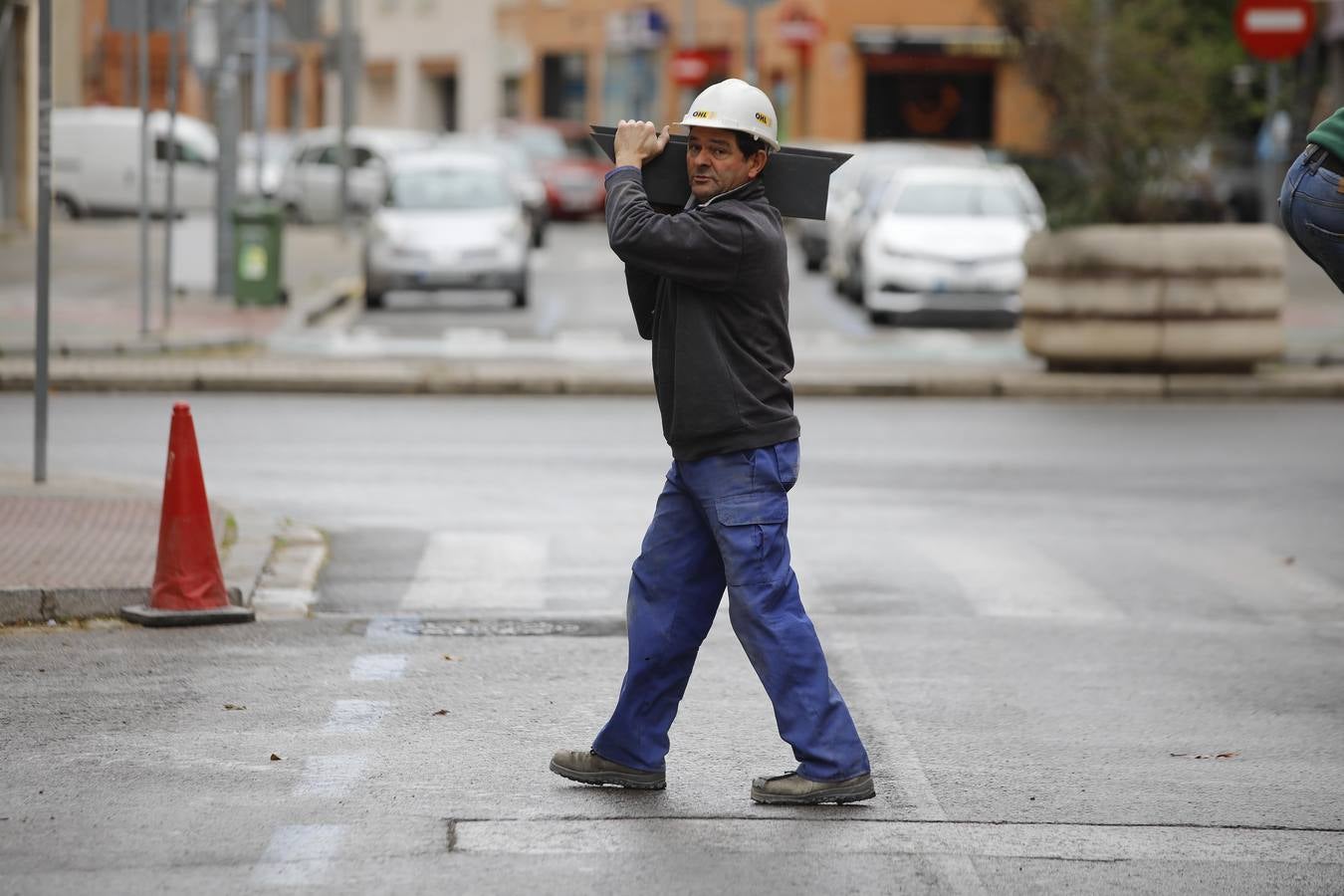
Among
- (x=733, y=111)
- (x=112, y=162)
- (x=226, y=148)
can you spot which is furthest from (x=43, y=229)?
(x=112, y=162)

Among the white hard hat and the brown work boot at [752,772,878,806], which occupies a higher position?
the white hard hat

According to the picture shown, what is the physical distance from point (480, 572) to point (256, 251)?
1461cm

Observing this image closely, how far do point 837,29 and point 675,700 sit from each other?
5196 centimetres

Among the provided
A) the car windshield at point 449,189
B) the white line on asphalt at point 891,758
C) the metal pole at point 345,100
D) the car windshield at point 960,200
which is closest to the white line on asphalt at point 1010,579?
the white line on asphalt at point 891,758

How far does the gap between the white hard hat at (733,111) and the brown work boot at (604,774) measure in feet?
5.35

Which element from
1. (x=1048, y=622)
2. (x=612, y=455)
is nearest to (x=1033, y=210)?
(x=612, y=455)

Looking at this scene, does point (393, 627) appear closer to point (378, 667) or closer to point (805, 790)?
point (378, 667)

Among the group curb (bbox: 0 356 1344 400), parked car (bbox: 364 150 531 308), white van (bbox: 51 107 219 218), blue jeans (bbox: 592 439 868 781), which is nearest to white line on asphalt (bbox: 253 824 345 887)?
blue jeans (bbox: 592 439 868 781)

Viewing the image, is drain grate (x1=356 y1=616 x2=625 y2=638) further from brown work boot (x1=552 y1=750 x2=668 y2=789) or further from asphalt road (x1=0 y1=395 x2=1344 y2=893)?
brown work boot (x1=552 y1=750 x2=668 y2=789)

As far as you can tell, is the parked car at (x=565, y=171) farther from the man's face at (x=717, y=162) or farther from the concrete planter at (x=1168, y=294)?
the man's face at (x=717, y=162)

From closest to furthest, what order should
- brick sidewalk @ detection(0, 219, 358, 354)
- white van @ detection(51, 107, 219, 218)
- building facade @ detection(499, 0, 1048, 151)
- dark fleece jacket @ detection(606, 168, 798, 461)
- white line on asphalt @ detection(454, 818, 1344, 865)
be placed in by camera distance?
white line on asphalt @ detection(454, 818, 1344, 865), dark fleece jacket @ detection(606, 168, 798, 461), brick sidewalk @ detection(0, 219, 358, 354), white van @ detection(51, 107, 219, 218), building facade @ detection(499, 0, 1048, 151)

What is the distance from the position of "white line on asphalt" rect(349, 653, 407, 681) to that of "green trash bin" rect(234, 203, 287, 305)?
16253 mm

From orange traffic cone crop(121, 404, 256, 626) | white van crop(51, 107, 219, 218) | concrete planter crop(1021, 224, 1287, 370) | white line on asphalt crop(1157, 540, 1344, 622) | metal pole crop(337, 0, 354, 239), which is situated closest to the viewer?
orange traffic cone crop(121, 404, 256, 626)

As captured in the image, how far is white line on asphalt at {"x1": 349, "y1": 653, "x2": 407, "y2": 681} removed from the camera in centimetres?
778
